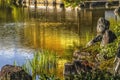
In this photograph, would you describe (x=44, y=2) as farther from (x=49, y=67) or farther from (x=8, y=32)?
(x=49, y=67)

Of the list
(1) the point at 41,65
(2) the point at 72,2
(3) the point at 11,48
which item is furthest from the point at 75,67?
(2) the point at 72,2

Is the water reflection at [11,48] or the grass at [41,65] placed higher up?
the grass at [41,65]

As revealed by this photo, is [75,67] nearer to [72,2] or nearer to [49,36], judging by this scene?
[49,36]

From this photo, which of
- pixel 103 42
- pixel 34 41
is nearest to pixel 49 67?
pixel 103 42

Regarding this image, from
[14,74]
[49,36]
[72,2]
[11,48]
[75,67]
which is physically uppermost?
[14,74]

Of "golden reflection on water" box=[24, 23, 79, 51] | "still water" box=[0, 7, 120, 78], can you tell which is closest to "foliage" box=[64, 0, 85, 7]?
"still water" box=[0, 7, 120, 78]

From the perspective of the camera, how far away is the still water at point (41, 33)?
126ft

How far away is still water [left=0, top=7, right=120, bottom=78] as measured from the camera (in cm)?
3828

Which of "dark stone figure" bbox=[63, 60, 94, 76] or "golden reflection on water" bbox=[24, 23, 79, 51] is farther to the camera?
"golden reflection on water" bbox=[24, 23, 79, 51]

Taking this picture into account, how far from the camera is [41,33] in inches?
1998

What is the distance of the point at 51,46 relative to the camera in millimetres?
40625

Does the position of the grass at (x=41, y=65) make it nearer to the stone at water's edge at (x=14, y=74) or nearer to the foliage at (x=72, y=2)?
the stone at water's edge at (x=14, y=74)

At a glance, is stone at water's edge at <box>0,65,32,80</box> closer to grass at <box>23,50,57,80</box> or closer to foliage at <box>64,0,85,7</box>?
grass at <box>23,50,57,80</box>

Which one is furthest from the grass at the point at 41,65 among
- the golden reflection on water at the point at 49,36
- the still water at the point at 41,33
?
the golden reflection on water at the point at 49,36
